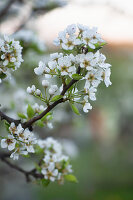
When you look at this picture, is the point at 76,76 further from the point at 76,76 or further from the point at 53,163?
the point at 53,163

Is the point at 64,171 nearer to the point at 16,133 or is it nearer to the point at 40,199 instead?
the point at 16,133

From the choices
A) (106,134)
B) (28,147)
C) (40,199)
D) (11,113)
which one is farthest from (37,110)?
(106,134)

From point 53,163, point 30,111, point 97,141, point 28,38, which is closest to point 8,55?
point 30,111

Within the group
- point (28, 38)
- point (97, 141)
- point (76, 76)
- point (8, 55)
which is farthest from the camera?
point (97, 141)

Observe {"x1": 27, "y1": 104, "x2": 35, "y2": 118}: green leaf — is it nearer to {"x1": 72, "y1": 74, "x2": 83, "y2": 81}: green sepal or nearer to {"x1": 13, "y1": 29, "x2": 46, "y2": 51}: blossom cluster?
{"x1": 72, "y1": 74, "x2": 83, "y2": 81}: green sepal

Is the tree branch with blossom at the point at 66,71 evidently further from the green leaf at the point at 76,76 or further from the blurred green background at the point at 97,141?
the blurred green background at the point at 97,141

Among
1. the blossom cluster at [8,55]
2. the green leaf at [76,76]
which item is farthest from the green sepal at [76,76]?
the blossom cluster at [8,55]

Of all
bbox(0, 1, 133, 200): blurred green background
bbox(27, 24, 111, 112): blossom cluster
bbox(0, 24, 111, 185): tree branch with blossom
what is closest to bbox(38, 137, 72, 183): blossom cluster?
bbox(0, 24, 111, 185): tree branch with blossom
